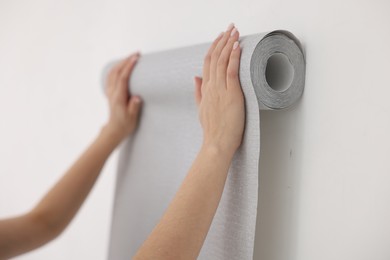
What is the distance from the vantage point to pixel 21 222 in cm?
93

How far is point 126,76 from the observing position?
3.19 feet

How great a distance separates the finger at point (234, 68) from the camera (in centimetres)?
64

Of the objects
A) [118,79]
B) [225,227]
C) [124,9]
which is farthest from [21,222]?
[124,9]

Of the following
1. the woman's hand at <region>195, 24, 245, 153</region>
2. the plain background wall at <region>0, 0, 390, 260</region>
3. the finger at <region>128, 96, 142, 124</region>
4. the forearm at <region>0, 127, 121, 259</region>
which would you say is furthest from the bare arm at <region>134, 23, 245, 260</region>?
the forearm at <region>0, 127, 121, 259</region>

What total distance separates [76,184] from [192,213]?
0.48 m

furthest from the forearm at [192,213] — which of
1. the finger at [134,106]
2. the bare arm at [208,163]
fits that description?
the finger at [134,106]

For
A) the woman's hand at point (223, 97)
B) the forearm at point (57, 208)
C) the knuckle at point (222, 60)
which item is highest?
the knuckle at point (222, 60)

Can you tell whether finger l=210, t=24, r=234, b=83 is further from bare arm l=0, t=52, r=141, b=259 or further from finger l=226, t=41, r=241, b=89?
bare arm l=0, t=52, r=141, b=259

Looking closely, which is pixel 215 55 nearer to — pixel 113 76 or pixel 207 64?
pixel 207 64

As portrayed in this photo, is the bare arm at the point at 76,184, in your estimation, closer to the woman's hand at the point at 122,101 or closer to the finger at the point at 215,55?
the woman's hand at the point at 122,101

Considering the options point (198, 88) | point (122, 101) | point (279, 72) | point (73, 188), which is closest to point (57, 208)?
point (73, 188)

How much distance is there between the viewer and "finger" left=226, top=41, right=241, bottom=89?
2.11 feet

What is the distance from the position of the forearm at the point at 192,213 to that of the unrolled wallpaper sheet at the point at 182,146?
0.05 metres

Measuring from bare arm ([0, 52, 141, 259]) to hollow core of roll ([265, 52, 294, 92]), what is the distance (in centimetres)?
38
